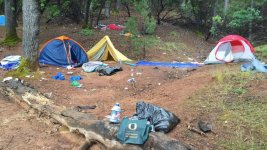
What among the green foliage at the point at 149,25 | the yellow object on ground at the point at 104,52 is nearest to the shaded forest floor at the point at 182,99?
the yellow object on ground at the point at 104,52

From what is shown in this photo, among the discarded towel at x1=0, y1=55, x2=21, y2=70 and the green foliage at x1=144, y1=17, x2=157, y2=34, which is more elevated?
the green foliage at x1=144, y1=17, x2=157, y2=34

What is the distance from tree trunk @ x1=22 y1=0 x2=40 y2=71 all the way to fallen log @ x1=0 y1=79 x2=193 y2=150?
1820mm

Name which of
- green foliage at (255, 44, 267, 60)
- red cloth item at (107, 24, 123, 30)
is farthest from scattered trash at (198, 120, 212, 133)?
red cloth item at (107, 24, 123, 30)

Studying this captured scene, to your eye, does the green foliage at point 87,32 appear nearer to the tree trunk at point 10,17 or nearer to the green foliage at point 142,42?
the green foliage at point 142,42

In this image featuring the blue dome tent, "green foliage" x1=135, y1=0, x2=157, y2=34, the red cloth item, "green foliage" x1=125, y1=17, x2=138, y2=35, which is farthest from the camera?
the red cloth item

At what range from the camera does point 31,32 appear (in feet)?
29.9

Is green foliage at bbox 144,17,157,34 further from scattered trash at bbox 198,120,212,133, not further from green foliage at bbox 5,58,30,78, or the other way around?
scattered trash at bbox 198,120,212,133

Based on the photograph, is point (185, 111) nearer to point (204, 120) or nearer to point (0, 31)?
point (204, 120)

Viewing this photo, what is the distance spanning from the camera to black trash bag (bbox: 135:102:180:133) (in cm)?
512

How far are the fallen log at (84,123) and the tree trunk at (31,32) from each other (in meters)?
1.82

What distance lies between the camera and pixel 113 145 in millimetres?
4578

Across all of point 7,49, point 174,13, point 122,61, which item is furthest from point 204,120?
point 174,13

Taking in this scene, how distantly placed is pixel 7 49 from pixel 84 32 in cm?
365

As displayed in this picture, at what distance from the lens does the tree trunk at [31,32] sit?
8.92 metres
